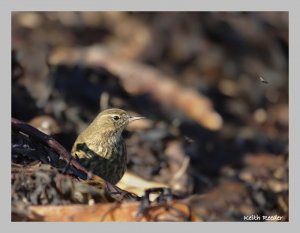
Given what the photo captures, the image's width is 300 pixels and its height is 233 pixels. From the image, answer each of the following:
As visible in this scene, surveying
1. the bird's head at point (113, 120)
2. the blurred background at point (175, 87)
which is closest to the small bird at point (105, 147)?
the bird's head at point (113, 120)

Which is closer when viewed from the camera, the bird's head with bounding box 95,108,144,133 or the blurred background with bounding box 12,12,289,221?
the bird's head with bounding box 95,108,144,133

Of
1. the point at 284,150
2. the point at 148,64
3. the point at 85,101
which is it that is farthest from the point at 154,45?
the point at 284,150

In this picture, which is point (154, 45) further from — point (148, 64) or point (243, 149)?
point (243, 149)

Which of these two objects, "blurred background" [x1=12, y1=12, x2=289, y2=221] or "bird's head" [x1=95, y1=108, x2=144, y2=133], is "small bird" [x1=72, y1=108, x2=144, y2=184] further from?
"blurred background" [x1=12, y1=12, x2=289, y2=221]

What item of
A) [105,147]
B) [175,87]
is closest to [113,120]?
[105,147]

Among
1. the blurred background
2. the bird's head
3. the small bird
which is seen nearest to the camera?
the small bird

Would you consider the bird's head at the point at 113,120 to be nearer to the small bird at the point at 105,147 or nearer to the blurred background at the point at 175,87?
the small bird at the point at 105,147

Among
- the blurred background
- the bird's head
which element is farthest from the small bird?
the blurred background

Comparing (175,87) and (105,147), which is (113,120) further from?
(175,87)
